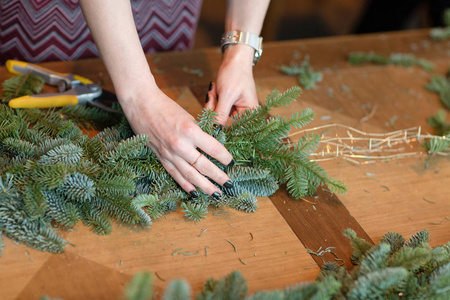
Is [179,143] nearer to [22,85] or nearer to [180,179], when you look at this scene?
[180,179]

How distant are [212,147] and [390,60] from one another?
2.92 feet

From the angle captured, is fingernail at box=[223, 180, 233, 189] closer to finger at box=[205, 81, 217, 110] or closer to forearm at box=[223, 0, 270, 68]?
finger at box=[205, 81, 217, 110]

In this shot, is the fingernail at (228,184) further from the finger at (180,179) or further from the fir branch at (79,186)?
the fir branch at (79,186)

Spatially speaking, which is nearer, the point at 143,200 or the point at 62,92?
the point at 143,200

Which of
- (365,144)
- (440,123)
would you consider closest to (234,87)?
(365,144)

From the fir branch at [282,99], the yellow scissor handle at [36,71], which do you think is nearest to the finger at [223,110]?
the fir branch at [282,99]

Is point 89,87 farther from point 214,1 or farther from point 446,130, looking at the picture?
point 214,1

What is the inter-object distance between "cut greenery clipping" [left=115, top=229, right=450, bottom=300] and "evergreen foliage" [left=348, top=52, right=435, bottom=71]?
31.6 inches

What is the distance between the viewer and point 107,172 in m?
0.80

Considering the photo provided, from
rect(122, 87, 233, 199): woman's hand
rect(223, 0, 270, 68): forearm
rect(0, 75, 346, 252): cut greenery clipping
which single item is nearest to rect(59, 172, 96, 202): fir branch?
rect(0, 75, 346, 252): cut greenery clipping

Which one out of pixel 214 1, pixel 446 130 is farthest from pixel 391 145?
pixel 214 1

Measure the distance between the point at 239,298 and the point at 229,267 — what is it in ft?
0.39

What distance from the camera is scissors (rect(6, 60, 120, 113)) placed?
3.10 ft

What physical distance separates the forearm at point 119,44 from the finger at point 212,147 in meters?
0.15
